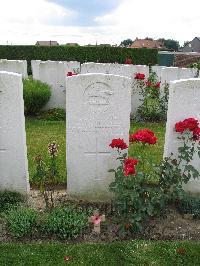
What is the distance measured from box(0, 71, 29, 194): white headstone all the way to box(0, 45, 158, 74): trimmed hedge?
1894 centimetres

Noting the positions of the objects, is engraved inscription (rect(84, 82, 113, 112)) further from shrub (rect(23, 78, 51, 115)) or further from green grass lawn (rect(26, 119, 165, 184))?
shrub (rect(23, 78, 51, 115))

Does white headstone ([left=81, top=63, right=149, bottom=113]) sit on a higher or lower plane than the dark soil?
higher

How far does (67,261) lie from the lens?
13.0ft

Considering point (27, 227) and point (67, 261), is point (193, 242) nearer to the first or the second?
point (67, 261)

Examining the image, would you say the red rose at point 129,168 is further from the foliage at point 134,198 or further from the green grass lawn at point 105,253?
the green grass lawn at point 105,253

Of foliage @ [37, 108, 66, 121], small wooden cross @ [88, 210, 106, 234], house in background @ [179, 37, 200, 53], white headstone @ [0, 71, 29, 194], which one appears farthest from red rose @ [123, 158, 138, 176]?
house in background @ [179, 37, 200, 53]

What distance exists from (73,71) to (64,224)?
682 cm

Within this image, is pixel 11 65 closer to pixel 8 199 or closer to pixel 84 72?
pixel 84 72

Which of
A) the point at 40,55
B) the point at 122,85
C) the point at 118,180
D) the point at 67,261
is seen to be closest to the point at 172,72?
the point at 122,85

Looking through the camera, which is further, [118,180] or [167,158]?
[167,158]

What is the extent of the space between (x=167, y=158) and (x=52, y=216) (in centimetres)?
153

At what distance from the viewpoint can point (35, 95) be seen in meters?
9.62

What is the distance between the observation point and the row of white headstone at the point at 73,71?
9.92 metres

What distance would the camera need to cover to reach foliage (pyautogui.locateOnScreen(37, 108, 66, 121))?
32.8 feet
